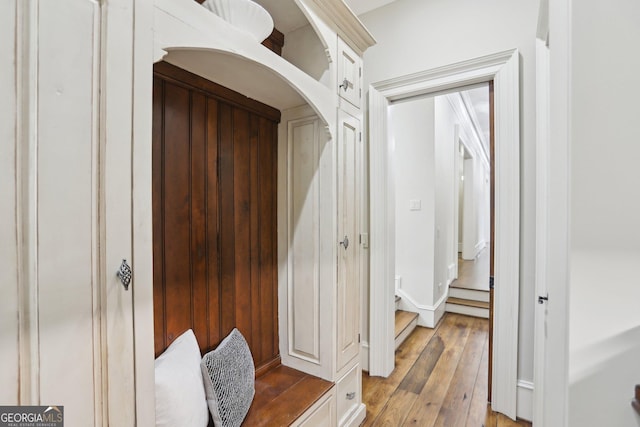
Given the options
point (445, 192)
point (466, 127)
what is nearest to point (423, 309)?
point (445, 192)

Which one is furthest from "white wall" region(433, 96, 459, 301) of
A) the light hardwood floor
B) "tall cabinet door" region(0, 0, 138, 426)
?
"tall cabinet door" region(0, 0, 138, 426)

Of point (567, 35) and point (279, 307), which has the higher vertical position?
point (567, 35)

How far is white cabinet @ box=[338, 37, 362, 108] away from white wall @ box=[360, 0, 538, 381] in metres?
0.58

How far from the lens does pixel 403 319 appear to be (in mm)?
3049

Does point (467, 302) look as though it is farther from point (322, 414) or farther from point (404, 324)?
point (322, 414)

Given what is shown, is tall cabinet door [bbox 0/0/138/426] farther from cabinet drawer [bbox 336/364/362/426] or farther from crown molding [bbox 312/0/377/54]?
cabinet drawer [bbox 336/364/362/426]

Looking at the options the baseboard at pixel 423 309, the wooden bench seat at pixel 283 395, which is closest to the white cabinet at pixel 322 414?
the wooden bench seat at pixel 283 395

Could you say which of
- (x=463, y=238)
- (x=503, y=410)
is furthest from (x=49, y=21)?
(x=463, y=238)

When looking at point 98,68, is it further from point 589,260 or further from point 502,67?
point 502,67

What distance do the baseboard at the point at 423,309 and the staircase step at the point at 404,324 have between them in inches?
2.5

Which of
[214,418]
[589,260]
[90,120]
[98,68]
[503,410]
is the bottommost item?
[503,410]

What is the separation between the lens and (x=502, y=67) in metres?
1.80

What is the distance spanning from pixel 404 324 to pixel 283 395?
73.4 inches

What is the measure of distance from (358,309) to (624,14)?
5.33 feet
